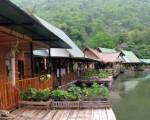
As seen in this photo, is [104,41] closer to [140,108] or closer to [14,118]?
[140,108]

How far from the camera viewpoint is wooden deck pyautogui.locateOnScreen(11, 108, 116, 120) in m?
12.5

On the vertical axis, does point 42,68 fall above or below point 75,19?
below

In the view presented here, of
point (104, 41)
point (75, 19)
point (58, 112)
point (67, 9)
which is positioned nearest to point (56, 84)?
point (58, 112)

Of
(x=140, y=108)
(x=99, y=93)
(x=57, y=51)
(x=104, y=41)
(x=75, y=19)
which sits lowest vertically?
(x=140, y=108)

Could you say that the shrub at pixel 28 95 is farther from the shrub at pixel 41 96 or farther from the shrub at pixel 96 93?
the shrub at pixel 96 93

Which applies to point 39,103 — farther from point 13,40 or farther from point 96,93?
point 13,40

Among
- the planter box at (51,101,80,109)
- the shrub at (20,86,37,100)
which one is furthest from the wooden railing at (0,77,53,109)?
the planter box at (51,101,80,109)

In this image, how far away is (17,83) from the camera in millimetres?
15758

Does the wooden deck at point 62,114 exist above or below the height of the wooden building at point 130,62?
below

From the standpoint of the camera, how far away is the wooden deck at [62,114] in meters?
12.5

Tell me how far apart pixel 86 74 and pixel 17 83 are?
27346 millimetres

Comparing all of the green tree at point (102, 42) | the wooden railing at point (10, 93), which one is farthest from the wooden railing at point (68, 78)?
the green tree at point (102, 42)

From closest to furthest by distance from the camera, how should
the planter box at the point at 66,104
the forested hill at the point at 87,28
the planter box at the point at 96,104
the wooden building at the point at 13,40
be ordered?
the wooden building at the point at 13,40, the planter box at the point at 66,104, the planter box at the point at 96,104, the forested hill at the point at 87,28

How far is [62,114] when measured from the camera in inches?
527
